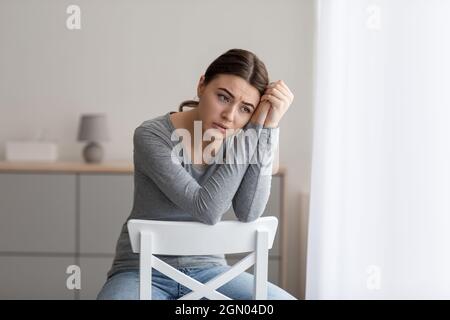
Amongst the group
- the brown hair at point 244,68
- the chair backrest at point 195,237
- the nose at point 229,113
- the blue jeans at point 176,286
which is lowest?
the blue jeans at point 176,286

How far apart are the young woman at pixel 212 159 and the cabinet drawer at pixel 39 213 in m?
1.46

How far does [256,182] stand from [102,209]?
1540 mm

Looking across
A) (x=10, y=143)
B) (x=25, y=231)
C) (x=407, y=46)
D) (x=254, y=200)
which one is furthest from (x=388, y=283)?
(x=10, y=143)

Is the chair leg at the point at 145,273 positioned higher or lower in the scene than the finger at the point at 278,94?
lower

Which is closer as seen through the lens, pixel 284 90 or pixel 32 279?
pixel 284 90

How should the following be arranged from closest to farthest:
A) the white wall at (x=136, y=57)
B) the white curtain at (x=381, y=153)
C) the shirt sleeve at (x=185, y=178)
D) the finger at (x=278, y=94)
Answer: the shirt sleeve at (x=185, y=178) < the finger at (x=278, y=94) < the white curtain at (x=381, y=153) < the white wall at (x=136, y=57)

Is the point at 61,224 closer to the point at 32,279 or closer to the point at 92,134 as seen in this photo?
the point at 32,279

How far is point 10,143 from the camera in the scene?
317cm

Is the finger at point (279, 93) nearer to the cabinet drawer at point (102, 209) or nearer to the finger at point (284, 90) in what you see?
the finger at point (284, 90)

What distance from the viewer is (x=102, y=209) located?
302 centimetres

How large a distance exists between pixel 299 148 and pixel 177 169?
1856mm

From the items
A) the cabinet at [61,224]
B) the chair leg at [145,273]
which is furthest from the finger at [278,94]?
the cabinet at [61,224]

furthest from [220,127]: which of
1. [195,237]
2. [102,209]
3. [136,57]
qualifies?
[136,57]

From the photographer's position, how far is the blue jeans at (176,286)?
1512 mm
